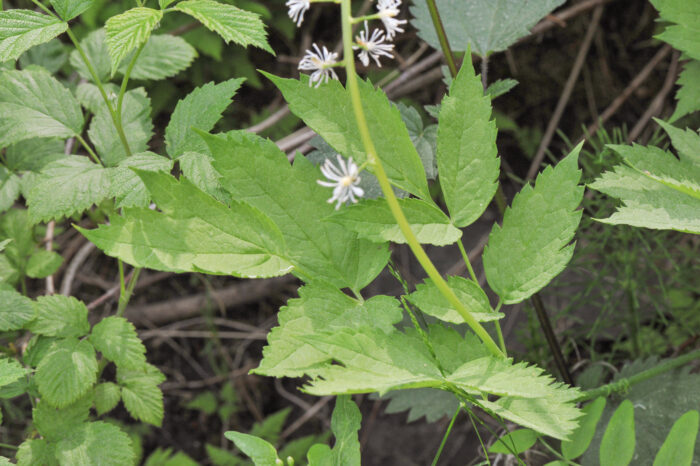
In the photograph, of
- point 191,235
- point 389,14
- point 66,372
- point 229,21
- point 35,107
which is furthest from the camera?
point 35,107

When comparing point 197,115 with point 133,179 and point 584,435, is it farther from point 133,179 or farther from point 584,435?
point 584,435

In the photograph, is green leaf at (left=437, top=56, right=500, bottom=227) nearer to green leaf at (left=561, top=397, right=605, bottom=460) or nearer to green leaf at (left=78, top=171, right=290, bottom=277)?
green leaf at (left=78, top=171, right=290, bottom=277)

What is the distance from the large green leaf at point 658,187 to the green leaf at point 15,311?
1201mm

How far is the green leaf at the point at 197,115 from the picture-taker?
1221 mm

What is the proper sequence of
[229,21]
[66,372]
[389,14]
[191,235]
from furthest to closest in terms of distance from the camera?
[66,372] → [229,21] → [191,235] → [389,14]

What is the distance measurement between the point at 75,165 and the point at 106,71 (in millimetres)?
366

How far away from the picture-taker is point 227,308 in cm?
252

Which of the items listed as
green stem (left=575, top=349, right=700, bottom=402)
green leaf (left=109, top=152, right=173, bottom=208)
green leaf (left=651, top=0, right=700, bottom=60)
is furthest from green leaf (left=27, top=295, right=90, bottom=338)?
green leaf (left=651, top=0, right=700, bottom=60)

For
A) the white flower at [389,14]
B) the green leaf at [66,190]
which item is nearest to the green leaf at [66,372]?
the green leaf at [66,190]

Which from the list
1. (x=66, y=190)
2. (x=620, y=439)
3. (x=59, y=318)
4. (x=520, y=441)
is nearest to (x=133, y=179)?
(x=66, y=190)

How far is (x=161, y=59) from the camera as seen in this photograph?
1529 mm

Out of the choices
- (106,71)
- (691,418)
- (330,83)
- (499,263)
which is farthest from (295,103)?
(691,418)

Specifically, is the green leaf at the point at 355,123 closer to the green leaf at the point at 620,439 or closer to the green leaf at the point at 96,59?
the green leaf at the point at 620,439

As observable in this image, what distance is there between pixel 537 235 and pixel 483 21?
775mm
